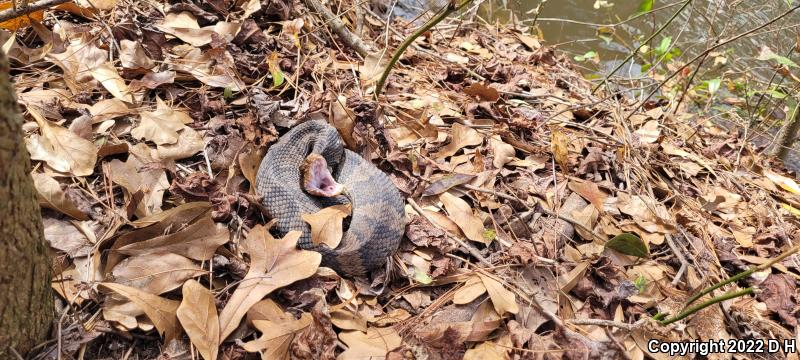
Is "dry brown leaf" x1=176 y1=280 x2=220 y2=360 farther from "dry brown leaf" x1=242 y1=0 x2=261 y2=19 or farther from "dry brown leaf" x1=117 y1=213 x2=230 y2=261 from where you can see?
"dry brown leaf" x1=242 y1=0 x2=261 y2=19

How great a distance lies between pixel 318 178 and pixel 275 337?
3.90 feet

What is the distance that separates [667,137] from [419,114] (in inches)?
81.6

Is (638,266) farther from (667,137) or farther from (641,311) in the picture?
(667,137)

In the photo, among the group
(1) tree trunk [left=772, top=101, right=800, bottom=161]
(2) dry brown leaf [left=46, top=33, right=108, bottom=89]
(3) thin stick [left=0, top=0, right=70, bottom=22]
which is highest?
(3) thin stick [left=0, top=0, right=70, bottom=22]

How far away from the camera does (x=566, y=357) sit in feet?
7.39

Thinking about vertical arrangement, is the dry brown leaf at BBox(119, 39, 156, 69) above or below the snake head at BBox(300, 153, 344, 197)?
above

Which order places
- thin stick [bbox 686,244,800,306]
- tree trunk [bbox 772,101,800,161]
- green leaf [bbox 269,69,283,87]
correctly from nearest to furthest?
1. thin stick [bbox 686,244,800,306]
2. green leaf [bbox 269,69,283,87]
3. tree trunk [bbox 772,101,800,161]

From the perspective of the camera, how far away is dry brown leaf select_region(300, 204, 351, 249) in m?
2.62

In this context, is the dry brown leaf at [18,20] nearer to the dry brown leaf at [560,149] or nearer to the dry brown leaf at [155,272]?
the dry brown leaf at [155,272]

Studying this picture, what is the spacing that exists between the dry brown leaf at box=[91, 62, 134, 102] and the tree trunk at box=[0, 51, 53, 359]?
1391 mm

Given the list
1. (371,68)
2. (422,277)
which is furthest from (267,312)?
(371,68)

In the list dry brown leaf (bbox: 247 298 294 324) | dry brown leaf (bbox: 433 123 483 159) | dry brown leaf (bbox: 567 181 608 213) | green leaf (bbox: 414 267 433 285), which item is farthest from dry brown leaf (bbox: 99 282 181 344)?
dry brown leaf (bbox: 567 181 608 213)

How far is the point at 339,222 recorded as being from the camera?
2746 mm

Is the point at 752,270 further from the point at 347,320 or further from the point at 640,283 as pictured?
the point at 347,320
